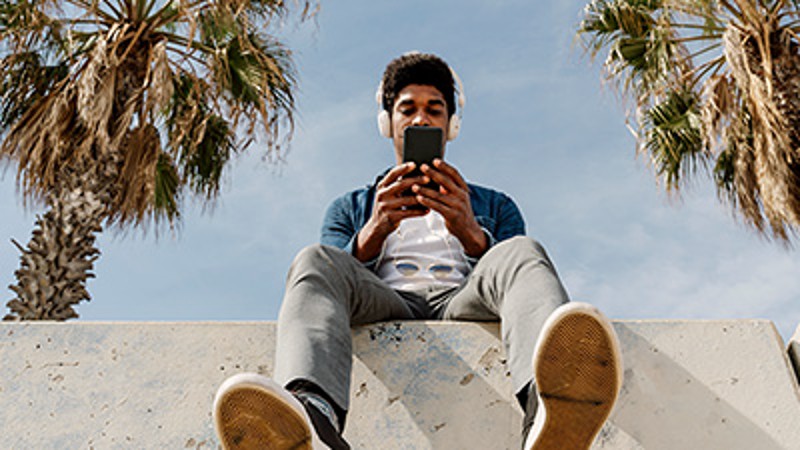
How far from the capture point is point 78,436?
1.77 meters

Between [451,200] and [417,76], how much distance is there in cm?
81

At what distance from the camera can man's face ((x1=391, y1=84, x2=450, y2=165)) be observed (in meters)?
2.51

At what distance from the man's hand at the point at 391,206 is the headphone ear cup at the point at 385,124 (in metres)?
0.59

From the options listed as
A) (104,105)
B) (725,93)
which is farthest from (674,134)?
(104,105)

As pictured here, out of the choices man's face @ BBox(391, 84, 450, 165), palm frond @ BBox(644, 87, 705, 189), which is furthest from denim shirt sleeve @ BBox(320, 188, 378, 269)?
palm frond @ BBox(644, 87, 705, 189)

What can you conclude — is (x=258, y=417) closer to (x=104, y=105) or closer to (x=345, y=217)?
(x=345, y=217)

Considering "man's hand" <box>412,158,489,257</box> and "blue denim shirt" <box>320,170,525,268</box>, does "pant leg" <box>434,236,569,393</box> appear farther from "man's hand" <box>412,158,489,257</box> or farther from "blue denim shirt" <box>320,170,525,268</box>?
"blue denim shirt" <box>320,170,525,268</box>

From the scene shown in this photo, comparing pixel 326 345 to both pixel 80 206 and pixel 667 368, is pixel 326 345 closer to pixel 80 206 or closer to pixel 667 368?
pixel 667 368

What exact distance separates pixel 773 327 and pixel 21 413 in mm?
1834

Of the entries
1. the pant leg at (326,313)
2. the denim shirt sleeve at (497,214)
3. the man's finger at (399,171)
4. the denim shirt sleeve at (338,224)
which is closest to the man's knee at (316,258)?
the pant leg at (326,313)

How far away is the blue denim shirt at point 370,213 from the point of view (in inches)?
93.3

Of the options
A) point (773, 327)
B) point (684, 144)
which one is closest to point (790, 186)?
point (684, 144)

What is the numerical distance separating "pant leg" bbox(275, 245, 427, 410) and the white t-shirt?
16cm

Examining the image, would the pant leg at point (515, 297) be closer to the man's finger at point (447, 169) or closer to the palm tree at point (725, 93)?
the man's finger at point (447, 169)
